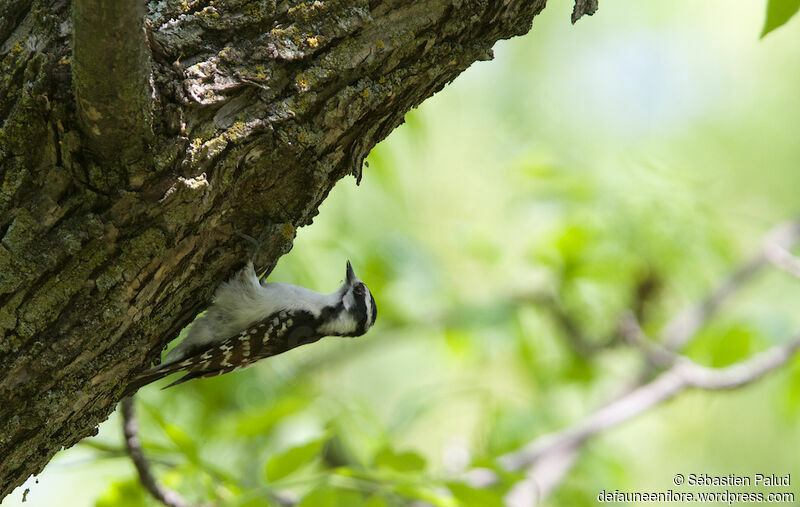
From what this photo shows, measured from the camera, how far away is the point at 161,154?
185 cm

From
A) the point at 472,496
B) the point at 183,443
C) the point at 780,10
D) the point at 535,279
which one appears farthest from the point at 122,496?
the point at 535,279

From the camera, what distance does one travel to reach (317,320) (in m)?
3.81

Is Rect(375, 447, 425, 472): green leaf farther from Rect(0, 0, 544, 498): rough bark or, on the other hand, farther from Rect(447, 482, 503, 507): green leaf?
Rect(0, 0, 544, 498): rough bark

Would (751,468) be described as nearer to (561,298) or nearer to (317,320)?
(561,298)

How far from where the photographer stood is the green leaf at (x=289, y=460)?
8.61 feet

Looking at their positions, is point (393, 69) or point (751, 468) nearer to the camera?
point (393, 69)

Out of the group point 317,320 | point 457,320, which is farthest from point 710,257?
point 317,320

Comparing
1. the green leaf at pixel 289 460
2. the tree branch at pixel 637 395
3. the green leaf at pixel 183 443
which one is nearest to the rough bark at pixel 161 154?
the green leaf at pixel 183 443

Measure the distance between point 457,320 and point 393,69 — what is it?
3.41 m

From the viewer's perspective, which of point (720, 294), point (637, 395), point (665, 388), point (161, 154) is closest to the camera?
point (161, 154)

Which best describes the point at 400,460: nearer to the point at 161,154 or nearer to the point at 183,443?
the point at 183,443

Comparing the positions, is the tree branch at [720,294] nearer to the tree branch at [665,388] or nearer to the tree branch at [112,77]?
the tree branch at [665,388]

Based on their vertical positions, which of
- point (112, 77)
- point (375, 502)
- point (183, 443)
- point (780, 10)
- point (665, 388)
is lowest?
point (375, 502)

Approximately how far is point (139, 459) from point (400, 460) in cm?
107
